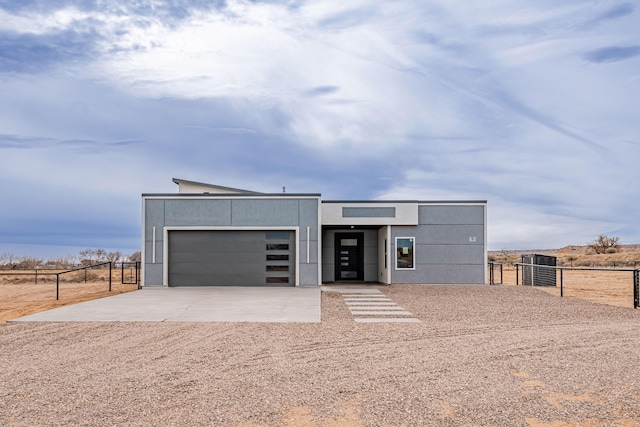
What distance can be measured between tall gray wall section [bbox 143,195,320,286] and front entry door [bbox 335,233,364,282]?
12.0 ft

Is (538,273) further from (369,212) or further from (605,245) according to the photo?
(605,245)

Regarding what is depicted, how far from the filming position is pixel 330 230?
2127cm

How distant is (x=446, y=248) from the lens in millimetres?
19703

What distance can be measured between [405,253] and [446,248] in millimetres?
1540

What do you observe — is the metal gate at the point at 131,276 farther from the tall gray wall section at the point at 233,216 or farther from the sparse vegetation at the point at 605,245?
the sparse vegetation at the point at 605,245

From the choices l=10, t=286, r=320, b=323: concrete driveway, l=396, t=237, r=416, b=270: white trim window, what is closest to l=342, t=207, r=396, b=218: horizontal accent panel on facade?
l=396, t=237, r=416, b=270: white trim window

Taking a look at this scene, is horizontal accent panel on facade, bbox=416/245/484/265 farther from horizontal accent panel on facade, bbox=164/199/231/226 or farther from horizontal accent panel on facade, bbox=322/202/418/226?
horizontal accent panel on facade, bbox=164/199/231/226

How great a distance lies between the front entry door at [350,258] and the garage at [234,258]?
3.76 m

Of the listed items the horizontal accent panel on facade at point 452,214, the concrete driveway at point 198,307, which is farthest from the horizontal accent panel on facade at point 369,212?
the concrete driveway at point 198,307

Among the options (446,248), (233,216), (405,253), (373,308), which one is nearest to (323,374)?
(373,308)

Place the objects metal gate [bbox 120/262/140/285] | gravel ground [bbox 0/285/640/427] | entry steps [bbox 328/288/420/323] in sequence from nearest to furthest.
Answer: gravel ground [bbox 0/285/640/427]
entry steps [bbox 328/288/420/323]
metal gate [bbox 120/262/140/285]

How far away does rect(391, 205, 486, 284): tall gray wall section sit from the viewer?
774 inches

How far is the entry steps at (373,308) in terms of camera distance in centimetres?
1022

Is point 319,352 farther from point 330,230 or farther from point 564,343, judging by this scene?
point 330,230
